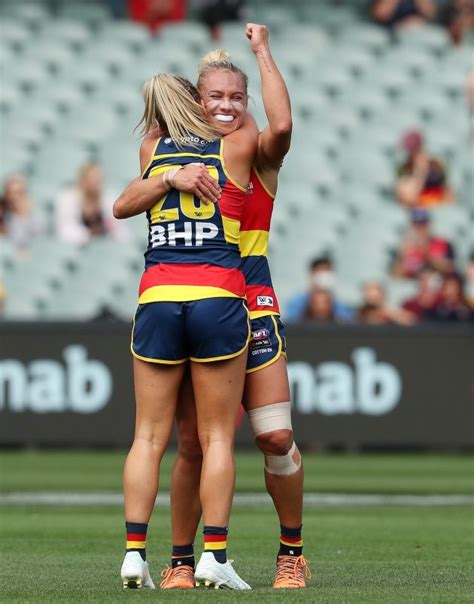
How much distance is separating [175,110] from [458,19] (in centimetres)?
1713

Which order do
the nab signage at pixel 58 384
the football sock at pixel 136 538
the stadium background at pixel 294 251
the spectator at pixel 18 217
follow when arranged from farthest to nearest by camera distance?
the spectator at pixel 18 217 → the nab signage at pixel 58 384 → the stadium background at pixel 294 251 → the football sock at pixel 136 538

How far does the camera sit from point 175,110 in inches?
241

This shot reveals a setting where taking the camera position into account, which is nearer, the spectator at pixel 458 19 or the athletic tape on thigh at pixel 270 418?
the athletic tape on thigh at pixel 270 418

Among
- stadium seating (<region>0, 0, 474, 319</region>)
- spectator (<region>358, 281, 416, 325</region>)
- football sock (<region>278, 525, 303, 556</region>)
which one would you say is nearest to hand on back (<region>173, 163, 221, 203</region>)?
football sock (<region>278, 525, 303, 556</region>)

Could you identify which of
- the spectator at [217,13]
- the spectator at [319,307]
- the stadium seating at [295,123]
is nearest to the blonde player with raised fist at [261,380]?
the spectator at [319,307]

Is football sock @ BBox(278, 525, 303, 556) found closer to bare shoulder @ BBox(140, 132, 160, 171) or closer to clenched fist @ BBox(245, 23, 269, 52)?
bare shoulder @ BBox(140, 132, 160, 171)

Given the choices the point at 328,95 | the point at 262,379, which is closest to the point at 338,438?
the point at 328,95

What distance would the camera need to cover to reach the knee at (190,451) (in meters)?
6.37

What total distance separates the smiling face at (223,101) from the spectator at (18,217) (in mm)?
12920

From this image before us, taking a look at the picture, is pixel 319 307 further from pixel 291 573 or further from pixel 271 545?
pixel 291 573

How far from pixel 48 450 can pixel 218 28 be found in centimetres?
750

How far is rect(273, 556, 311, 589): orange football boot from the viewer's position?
6152mm

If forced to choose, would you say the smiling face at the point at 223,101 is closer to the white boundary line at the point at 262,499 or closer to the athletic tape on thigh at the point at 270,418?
the athletic tape on thigh at the point at 270,418

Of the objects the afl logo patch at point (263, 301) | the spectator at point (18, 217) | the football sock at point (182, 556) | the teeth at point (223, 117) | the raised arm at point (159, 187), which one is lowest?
the football sock at point (182, 556)
